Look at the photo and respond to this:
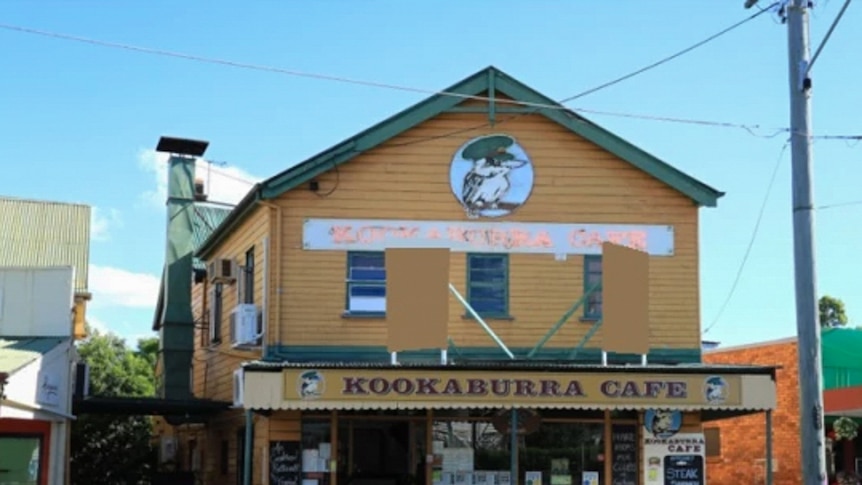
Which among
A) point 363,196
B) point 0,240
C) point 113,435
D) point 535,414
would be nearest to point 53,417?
point 0,240

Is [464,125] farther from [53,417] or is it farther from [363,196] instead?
[53,417]

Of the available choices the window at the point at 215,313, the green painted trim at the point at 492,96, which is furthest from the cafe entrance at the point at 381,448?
the window at the point at 215,313


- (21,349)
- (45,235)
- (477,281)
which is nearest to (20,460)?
(21,349)

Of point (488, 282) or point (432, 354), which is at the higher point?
point (488, 282)

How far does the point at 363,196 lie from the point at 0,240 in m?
6.97

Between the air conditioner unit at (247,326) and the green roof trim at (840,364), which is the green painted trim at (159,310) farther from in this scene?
the green roof trim at (840,364)

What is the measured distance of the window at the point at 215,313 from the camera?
26203 mm

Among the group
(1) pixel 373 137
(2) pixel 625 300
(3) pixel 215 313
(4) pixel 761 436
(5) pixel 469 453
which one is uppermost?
(1) pixel 373 137

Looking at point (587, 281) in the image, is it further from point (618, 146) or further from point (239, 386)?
point (239, 386)

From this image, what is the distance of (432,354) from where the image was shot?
21.0 meters

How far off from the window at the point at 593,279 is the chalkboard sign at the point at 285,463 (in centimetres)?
563

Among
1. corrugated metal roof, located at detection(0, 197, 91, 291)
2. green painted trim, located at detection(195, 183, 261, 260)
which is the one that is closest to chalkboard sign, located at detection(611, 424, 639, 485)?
green painted trim, located at detection(195, 183, 261, 260)

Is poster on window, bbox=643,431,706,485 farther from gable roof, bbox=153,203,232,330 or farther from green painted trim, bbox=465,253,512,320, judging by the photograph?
gable roof, bbox=153,203,232,330

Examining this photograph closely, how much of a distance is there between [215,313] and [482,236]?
7.70 metres
